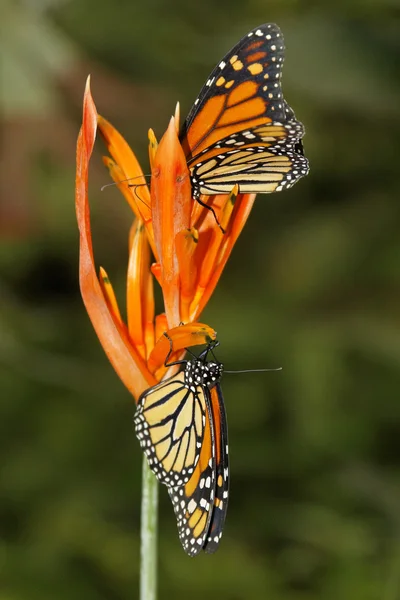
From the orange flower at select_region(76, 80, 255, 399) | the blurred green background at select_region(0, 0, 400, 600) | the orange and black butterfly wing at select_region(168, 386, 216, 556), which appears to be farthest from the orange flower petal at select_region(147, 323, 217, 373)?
the blurred green background at select_region(0, 0, 400, 600)

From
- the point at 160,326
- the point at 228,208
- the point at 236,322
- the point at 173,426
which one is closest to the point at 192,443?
the point at 173,426

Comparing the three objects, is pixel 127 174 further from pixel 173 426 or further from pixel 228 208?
pixel 173 426

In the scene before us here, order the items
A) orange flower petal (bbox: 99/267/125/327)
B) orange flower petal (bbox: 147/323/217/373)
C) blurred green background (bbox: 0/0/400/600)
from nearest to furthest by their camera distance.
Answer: orange flower petal (bbox: 147/323/217/373) → orange flower petal (bbox: 99/267/125/327) → blurred green background (bbox: 0/0/400/600)

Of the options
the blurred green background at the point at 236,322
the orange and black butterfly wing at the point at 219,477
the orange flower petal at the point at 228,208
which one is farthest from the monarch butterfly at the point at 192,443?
the blurred green background at the point at 236,322

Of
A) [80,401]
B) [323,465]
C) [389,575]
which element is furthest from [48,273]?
[389,575]

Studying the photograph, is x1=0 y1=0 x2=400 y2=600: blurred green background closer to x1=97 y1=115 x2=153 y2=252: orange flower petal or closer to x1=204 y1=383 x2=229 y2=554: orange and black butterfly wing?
x1=204 y1=383 x2=229 y2=554: orange and black butterfly wing

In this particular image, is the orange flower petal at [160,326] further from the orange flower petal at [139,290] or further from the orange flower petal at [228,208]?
the orange flower petal at [228,208]

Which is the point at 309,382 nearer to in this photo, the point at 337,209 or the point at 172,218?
the point at 337,209
